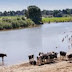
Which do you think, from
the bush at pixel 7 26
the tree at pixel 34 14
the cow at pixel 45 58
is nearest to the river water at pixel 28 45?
the cow at pixel 45 58

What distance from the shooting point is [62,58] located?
89.4 feet

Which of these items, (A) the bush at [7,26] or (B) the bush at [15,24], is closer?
(A) the bush at [7,26]

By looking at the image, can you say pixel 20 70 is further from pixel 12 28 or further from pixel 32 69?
pixel 12 28

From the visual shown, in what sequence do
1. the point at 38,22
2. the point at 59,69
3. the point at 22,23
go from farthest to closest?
the point at 38,22 < the point at 22,23 < the point at 59,69

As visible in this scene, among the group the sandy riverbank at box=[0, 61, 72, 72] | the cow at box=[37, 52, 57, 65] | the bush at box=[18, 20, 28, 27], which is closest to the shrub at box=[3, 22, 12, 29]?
the bush at box=[18, 20, 28, 27]

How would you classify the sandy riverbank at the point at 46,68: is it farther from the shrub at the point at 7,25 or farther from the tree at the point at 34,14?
the tree at the point at 34,14

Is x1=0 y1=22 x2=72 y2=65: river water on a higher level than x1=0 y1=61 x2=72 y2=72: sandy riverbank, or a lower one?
lower

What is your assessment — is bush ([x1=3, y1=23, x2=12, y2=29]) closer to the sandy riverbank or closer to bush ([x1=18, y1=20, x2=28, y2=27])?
bush ([x1=18, y1=20, x2=28, y2=27])

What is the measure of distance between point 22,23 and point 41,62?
73441 mm

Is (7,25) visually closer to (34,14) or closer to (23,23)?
(23,23)

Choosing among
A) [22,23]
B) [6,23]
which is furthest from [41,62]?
[22,23]

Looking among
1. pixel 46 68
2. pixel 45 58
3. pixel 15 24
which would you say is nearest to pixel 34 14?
pixel 15 24

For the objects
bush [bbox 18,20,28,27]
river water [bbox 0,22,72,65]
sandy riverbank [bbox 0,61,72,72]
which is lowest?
bush [bbox 18,20,28,27]

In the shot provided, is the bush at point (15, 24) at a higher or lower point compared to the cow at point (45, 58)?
lower
